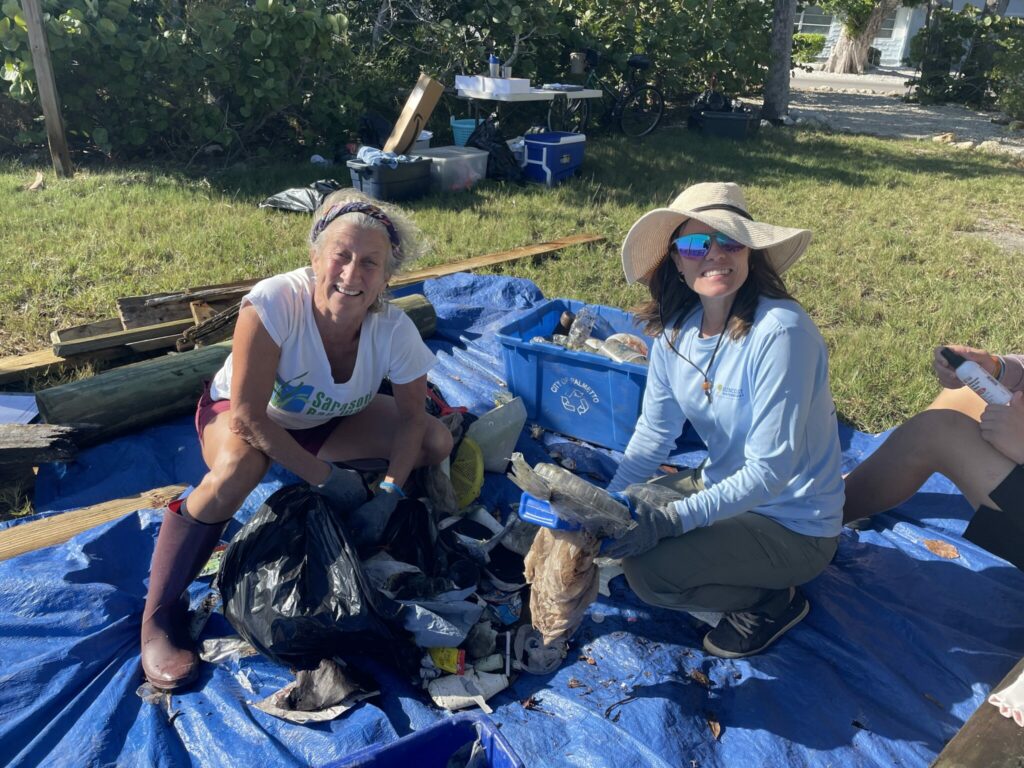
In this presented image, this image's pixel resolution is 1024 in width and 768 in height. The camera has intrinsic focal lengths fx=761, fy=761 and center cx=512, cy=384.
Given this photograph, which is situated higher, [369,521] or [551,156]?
[551,156]

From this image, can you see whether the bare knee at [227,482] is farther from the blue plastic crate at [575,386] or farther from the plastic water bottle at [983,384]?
the plastic water bottle at [983,384]

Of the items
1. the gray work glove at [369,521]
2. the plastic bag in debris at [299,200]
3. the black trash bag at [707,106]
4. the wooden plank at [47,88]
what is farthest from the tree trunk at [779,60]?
the gray work glove at [369,521]

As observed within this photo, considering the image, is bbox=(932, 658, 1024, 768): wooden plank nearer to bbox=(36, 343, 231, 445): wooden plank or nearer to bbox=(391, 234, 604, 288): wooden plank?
bbox=(36, 343, 231, 445): wooden plank

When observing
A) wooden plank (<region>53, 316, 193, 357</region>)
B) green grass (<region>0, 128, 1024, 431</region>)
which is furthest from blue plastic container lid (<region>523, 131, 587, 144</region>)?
wooden plank (<region>53, 316, 193, 357</region>)

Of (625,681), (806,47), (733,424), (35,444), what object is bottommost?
(625,681)

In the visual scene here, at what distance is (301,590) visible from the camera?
84.7 inches

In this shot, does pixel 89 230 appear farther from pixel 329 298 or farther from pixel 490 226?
pixel 329 298

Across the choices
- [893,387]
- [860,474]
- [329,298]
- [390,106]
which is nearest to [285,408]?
[329,298]

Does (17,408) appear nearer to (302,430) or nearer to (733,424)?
(302,430)

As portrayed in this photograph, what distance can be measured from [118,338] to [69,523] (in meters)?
1.43

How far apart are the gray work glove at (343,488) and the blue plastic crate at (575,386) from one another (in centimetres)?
122

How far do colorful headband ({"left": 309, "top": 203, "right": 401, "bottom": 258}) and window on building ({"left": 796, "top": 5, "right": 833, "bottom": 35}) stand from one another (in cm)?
3957

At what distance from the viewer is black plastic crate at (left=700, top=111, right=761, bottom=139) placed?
1149 cm

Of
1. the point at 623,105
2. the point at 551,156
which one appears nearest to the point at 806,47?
the point at 623,105
